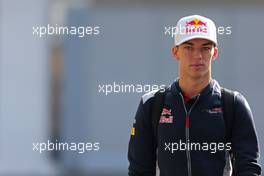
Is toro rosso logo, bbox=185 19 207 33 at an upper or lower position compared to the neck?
upper

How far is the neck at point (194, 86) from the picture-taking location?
3.51 metres

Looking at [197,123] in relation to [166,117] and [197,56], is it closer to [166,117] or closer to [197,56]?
[166,117]

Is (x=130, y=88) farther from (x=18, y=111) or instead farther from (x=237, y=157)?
(x=18, y=111)

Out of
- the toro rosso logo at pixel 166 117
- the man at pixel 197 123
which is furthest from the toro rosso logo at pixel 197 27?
the toro rosso logo at pixel 166 117

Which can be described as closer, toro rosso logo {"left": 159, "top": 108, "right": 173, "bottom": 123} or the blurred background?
toro rosso logo {"left": 159, "top": 108, "right": 173, "bottom": 123}

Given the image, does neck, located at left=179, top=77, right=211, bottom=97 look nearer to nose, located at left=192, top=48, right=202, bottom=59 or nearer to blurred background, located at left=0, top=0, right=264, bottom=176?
nose, located at left=192, top=48, right=202, bottom=59

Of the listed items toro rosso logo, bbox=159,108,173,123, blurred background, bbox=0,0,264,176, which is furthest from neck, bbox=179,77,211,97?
blurred background, bbox=0,0,264,176

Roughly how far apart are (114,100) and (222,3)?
97.4 inches

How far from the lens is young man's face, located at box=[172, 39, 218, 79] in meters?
3.48

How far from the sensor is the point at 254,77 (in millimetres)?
8164

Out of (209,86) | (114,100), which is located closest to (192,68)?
(209,86)

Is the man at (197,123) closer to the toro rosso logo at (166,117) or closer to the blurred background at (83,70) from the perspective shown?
the toro rosso logo at (166,117)

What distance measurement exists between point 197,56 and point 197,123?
0.26 meters

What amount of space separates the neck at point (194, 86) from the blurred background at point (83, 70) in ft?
12.5
